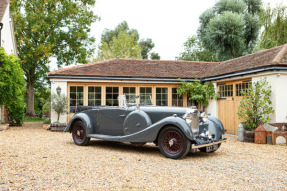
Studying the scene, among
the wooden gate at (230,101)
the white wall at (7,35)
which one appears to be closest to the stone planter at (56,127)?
the white wall at (7,35)

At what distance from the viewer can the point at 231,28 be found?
2623 cm

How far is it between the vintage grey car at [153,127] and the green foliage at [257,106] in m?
3.02

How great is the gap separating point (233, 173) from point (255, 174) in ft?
1.24

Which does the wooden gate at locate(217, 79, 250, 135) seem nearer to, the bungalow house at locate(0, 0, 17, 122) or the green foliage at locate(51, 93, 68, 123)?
the green foliage at locate(51, 93, 68, 123)

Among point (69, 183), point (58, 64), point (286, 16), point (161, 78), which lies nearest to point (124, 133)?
point (69, 183)

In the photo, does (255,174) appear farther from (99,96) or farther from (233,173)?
(99,96)

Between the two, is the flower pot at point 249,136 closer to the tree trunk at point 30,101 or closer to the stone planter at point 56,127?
the stone planter at point 56,127

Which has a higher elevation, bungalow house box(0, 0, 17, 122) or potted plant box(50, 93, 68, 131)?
bungalow house box(0, 0, 17, 122)

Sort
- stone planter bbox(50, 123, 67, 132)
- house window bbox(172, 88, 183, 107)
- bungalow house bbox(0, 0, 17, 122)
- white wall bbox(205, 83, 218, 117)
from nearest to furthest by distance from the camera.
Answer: stone planter bbox(50, 123, 67, 132)
white wall bbox(205, 83, 218, 117)
house window bbox(172, 88, 183, 107)
bungalow house bbox(0, 0, 17, 122)

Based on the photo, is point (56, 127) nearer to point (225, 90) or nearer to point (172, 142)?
point (172, 142)

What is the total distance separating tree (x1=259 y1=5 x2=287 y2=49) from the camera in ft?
59.7

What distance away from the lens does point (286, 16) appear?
1809cm

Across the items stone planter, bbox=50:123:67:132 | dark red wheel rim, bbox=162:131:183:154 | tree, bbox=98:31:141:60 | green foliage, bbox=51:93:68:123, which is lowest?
stone planter, bbox=50:123:67:132

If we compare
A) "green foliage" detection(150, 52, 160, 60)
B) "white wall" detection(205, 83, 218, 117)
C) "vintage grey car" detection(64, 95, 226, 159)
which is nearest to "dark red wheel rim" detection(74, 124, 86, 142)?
"vintage grey car" detection(64, 95, 226, 159)
